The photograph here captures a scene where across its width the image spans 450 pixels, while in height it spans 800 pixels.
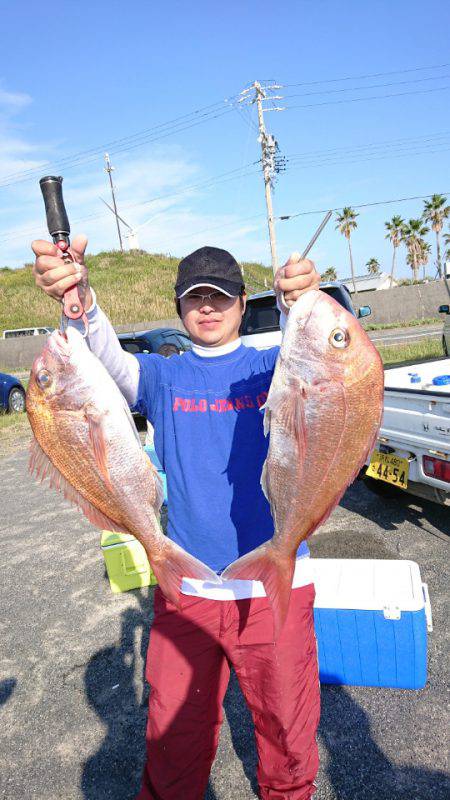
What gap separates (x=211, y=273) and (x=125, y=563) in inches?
127

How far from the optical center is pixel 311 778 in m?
2.29

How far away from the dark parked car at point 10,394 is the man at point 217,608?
44.0ft

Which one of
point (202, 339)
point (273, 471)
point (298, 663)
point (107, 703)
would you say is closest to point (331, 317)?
point (273, 471)

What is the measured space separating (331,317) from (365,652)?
2379 millimetres

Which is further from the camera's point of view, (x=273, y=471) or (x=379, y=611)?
(x=379, y=611)

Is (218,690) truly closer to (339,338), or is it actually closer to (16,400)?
(339,338)

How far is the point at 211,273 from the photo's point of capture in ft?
7.23

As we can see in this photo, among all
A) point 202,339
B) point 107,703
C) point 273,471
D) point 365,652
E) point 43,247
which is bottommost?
point 107,703

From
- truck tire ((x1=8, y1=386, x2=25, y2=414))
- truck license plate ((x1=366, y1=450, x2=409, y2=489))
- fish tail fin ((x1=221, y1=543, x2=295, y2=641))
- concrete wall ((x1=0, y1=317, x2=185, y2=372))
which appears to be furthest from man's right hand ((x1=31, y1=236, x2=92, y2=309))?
concrete wall ((x1=0, y1=317, x2=185, y2=372))

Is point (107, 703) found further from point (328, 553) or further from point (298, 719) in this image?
point (328, 553)

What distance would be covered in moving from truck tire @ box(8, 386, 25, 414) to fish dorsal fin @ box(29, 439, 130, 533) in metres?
13.7

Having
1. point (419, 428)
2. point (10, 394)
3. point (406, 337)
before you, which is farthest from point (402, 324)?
point (419, 428)

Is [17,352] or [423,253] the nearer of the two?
[17,352]

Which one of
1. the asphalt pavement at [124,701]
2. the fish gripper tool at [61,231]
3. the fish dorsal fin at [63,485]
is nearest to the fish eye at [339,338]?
the fish gripper tool at [61,231]
